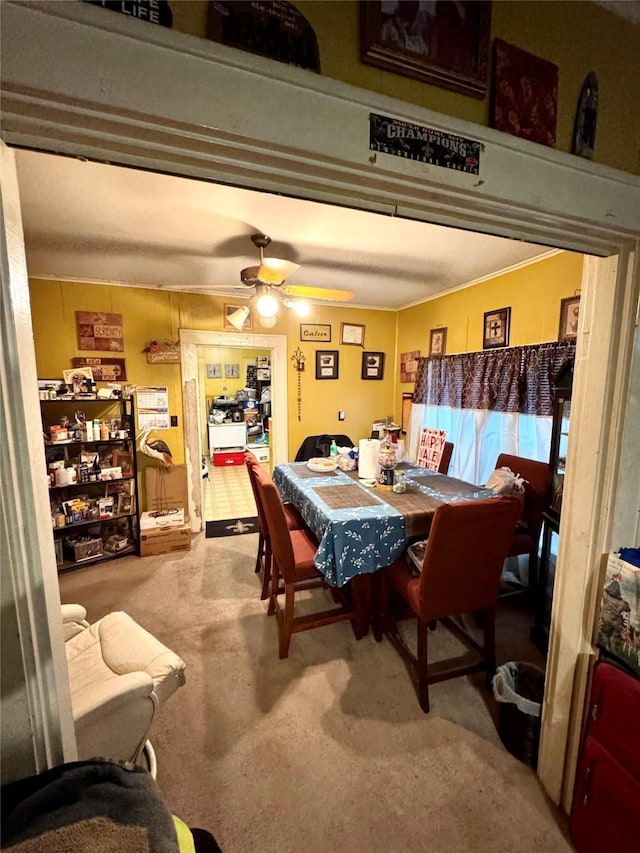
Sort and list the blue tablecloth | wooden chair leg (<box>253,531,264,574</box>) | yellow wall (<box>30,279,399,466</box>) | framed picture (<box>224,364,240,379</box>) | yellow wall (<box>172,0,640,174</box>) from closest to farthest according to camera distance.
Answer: yellow wall (<box>172,0,640,174</box>), the blue tablecloth, wooden chair leg (<box>253,531,264,574</box>), yellow wall (<box>30,279,399,466</box>), framed picture (<box>224,364,240,379</box>)

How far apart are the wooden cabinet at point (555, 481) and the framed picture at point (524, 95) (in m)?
1.59

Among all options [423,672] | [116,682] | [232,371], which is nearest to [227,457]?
[232,371]

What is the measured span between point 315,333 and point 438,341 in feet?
4.32

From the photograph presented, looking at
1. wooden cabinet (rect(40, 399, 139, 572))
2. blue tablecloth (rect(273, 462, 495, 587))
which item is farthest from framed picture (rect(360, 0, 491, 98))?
wooden cabinet (rect(40, 399, 139, 572))

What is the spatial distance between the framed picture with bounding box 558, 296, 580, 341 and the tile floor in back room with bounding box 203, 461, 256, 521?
3.47 metres

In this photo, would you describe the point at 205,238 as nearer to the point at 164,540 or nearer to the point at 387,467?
the point at 387,467

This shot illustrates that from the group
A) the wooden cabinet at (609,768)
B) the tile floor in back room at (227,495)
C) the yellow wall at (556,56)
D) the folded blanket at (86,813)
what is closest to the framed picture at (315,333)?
the tile floor in back room at (227,495)

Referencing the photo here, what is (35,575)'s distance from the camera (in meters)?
0.59

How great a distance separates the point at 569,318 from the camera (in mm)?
2246

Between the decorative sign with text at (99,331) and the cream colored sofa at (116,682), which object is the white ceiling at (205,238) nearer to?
the decorative sign with text at (99,331)

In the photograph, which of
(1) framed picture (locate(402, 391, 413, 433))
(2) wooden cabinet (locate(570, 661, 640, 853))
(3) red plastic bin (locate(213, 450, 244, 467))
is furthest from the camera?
(3) red plastic bin (locate(213, 450, 244, 467))

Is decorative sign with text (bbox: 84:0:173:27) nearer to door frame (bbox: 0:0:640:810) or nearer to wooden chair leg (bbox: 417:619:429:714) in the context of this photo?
door frame (bbox: 0:0:640:810)

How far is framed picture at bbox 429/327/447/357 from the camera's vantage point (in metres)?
3.38

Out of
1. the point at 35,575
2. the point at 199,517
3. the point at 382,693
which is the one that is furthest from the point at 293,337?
the point at 35,575
